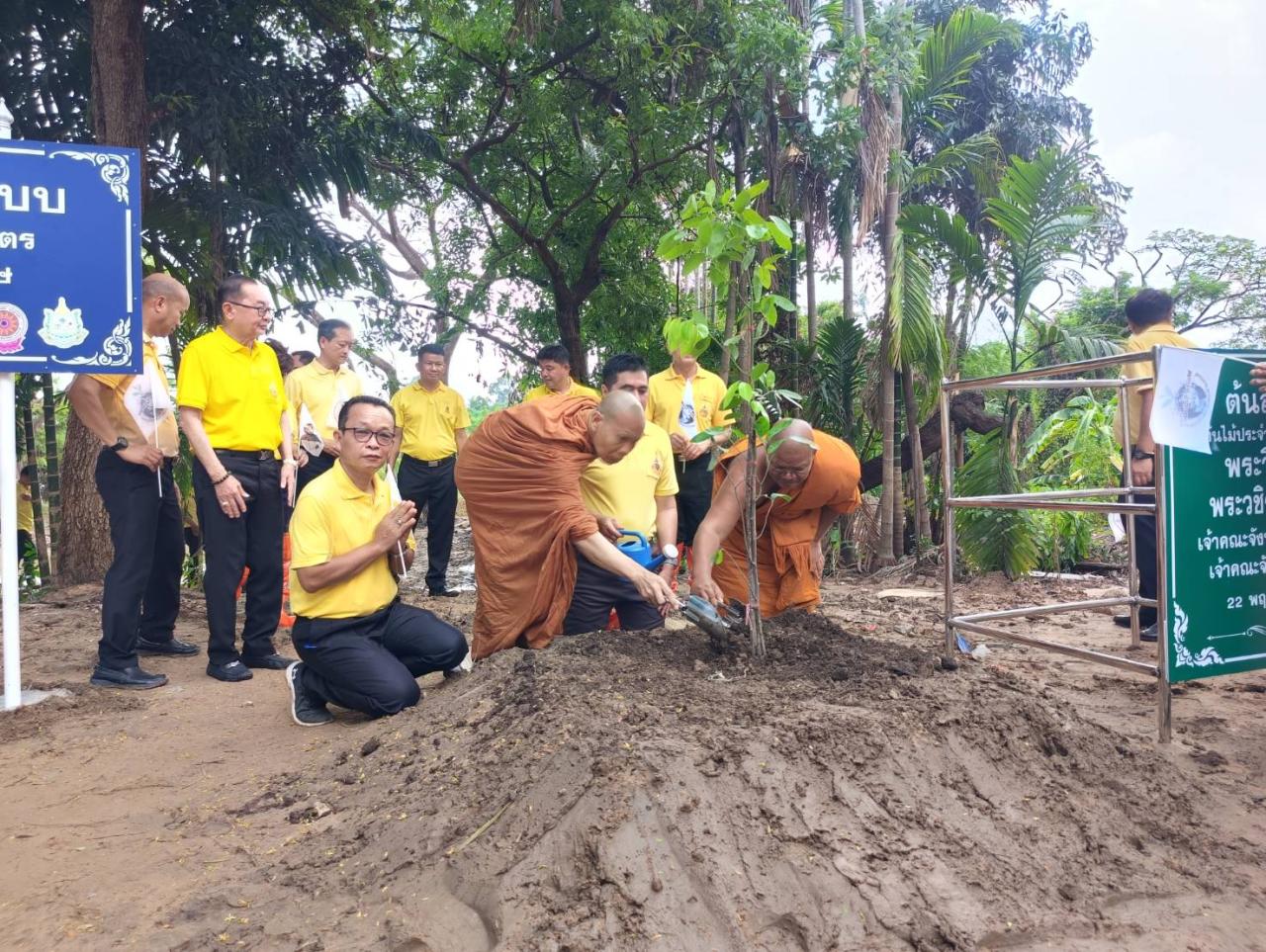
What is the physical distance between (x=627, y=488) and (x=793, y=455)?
0.93 m

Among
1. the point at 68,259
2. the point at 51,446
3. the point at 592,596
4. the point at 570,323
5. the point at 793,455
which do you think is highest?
the point at 570,323

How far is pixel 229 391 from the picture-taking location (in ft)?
13.6

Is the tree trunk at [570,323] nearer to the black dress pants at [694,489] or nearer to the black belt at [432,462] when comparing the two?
the black belt at [432,462]

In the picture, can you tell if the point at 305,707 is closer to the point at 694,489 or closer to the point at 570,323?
the point at 694,489

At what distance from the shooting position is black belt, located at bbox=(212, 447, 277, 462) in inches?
165

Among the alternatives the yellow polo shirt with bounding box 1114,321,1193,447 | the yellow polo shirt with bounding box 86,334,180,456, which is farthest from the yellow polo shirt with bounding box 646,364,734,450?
the yellow polo shirt with bounding box 86,334,180,456

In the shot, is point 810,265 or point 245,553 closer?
point 245,553

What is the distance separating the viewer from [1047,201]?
689cm

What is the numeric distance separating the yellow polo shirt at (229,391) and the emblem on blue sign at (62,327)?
0.42 metres

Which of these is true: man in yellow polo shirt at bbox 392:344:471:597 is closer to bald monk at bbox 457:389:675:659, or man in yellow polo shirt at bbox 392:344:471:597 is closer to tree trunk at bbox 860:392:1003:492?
bald monk at bbox 457:389:675:659

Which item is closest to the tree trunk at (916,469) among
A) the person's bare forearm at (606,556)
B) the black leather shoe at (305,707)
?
the person's bare forearm at (606,556)

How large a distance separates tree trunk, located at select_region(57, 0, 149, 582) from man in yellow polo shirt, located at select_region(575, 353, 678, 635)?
12.6ft

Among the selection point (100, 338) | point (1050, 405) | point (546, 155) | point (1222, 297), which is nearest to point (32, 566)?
point (100, 338)

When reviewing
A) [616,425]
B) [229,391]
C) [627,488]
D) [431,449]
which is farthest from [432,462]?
[616,425]
